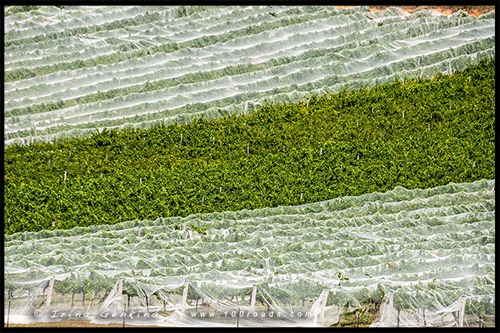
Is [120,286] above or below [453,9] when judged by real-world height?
below

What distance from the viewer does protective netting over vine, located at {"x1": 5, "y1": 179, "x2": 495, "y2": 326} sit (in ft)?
30.8

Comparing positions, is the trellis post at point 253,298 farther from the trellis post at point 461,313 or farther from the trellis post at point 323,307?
the trellis post at point 461,313

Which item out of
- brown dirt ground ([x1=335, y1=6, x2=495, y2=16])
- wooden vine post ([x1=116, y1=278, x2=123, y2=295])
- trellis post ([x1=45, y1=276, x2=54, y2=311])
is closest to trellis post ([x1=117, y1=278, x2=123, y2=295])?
wooden vine post ([x1=116, y1=278, x2=123, y2=295])

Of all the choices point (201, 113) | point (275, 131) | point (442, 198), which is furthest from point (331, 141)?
point (201, 113)

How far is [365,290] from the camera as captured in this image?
378 inches

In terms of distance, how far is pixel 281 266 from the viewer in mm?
10664

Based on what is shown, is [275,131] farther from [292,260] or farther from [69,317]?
[69,317]

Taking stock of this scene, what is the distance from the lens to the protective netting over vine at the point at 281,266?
30.8 ft

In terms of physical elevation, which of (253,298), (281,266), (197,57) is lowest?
(253,298)

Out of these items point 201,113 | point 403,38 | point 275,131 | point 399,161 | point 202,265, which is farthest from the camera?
point 403,38

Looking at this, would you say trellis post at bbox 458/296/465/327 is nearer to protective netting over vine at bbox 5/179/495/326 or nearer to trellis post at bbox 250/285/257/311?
protective netting over vine at bbox 5/179/495/326

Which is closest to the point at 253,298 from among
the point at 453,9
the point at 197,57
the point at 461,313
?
the point at 461,313

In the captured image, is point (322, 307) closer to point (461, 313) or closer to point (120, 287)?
point (461, 313)

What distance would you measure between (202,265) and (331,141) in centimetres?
604
